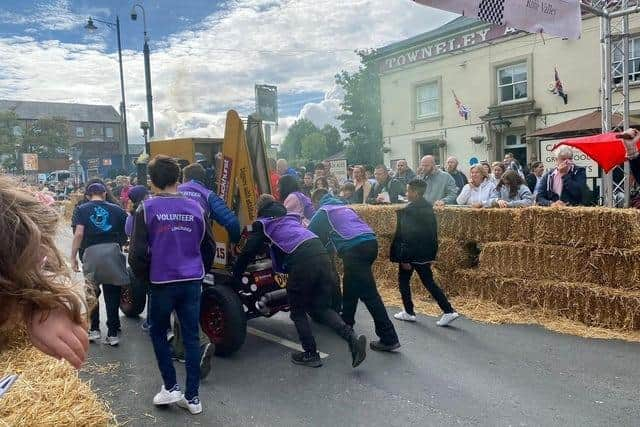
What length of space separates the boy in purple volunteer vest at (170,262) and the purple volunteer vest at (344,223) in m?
1.67

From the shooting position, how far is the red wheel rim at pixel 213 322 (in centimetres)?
551

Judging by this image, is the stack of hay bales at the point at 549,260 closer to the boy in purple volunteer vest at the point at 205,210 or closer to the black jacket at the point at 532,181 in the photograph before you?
the boy in purple volunteer vest at the point at 205,210

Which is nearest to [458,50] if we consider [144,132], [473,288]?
[144,132]

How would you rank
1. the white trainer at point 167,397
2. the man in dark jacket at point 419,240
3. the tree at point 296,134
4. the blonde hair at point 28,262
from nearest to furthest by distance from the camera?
the blonde hair at point 28,262, the white trainer at point 167,397, the man in dark jacket at point 419,240, the tree at point 296,134

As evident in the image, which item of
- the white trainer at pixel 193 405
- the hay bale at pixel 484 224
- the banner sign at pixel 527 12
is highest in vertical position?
the banner sign at pixel 527 12

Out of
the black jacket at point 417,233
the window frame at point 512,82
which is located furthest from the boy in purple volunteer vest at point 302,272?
the window frame at point 512,82

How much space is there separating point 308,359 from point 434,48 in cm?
2132

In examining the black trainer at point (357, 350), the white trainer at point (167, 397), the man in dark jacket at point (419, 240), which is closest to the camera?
the white trainer at point (167, 397)

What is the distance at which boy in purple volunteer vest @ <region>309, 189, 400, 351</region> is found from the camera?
5.45 m

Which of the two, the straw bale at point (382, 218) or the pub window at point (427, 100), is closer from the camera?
the straw bale at point (382, 218)

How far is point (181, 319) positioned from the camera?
13.9 ft

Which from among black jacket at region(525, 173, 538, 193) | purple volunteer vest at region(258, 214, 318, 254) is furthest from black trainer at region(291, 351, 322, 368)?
black jacket at region(525, 173, 538, 193)

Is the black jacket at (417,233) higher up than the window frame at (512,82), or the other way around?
the window frame at (512,82)

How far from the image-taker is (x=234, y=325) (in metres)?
5.34
